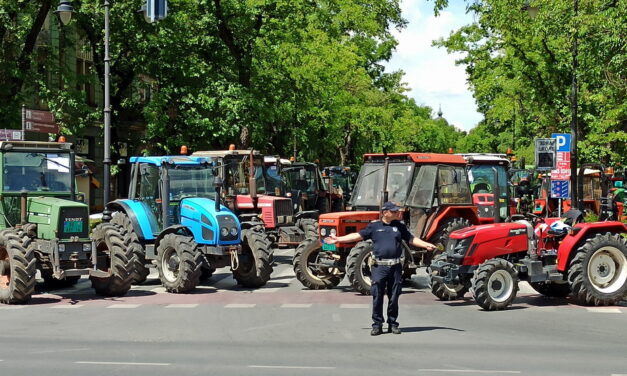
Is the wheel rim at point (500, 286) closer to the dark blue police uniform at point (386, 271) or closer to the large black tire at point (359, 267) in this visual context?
the large black tire at point (359, 267)

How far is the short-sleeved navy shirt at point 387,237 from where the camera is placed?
11891 mm

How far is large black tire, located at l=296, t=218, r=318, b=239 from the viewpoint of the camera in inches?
945

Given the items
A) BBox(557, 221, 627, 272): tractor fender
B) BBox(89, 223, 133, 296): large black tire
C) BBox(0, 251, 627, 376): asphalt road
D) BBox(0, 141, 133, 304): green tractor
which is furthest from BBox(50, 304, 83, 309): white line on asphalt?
BBox(557, 221, 627, 272): tractor fender

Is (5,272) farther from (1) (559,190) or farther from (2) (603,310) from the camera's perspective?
(1) (559,190)

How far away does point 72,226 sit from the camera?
53.1 feet

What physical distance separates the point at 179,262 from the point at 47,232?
2540 millimetres

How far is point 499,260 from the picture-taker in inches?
568

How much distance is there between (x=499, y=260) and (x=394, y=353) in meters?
4.47

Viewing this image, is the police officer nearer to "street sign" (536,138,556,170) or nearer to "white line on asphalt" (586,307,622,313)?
"white line on asphalt" (586,307,622,313)

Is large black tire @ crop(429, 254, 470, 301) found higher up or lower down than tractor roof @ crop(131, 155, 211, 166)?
lower down

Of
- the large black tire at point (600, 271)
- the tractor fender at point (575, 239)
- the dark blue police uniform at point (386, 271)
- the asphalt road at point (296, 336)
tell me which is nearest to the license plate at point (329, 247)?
the asphalt road at point (296, 336)

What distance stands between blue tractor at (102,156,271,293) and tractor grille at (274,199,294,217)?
180 inches

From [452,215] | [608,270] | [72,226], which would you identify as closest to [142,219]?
[72,226]

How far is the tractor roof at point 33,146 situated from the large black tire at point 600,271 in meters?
10.0
